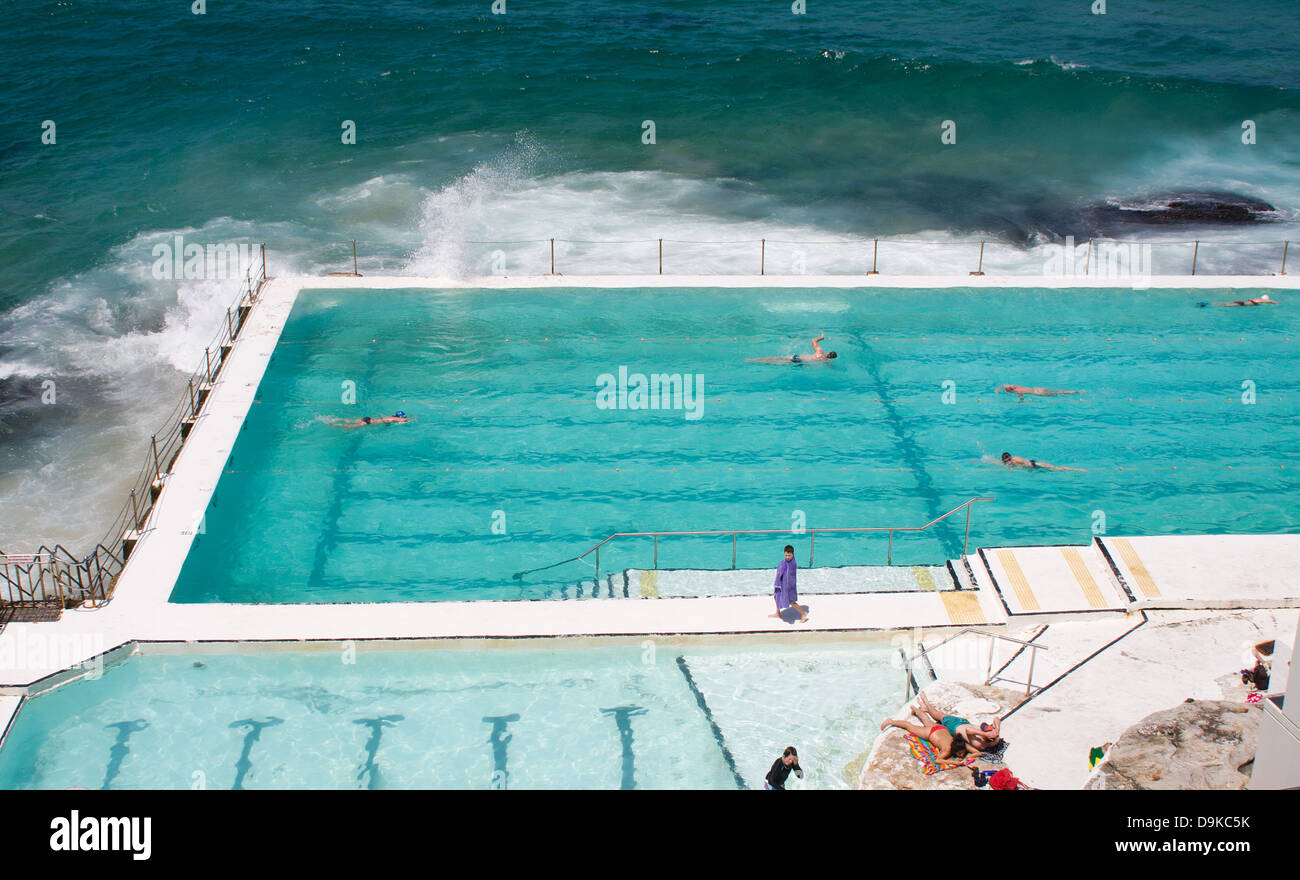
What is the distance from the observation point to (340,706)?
1145cm

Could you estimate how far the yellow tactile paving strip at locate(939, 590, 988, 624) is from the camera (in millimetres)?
12797

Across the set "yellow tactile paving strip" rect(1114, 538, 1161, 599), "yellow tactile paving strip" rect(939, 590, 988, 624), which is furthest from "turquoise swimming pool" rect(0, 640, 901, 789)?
"yellow tactile paving strip" rect(1114, 538, 1161, 599)

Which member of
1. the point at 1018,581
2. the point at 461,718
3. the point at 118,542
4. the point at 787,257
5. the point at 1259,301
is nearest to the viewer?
the point at 461,718

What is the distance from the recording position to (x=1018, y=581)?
13289 mm

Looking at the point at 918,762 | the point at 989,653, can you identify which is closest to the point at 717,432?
the point at 989,653

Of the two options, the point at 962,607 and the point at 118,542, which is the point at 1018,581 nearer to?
the point at 962,607

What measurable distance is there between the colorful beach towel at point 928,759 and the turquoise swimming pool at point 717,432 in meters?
3.91

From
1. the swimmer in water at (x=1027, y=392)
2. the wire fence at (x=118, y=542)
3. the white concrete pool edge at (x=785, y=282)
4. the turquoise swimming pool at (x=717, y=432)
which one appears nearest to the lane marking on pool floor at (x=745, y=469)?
the turquoise swimming pool at (x=717, y=432)

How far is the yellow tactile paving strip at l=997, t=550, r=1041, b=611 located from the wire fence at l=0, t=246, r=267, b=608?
9.91 metres

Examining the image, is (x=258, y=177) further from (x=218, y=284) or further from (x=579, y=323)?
(x=579, y=323)

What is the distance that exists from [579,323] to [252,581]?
833cm

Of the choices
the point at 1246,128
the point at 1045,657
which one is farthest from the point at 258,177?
the point at 1246,128

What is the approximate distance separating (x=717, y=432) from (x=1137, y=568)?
627cm

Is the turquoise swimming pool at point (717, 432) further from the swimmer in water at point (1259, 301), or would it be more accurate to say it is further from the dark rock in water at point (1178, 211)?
the dark rock in water at point (1178, 211)
